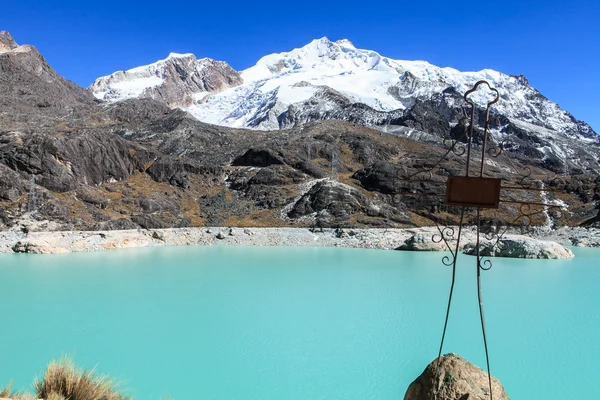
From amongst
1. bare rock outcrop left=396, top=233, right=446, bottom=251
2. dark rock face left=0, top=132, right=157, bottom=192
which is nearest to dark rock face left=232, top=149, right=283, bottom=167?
dark rock face left=0, top=132, right=157, bottom=192

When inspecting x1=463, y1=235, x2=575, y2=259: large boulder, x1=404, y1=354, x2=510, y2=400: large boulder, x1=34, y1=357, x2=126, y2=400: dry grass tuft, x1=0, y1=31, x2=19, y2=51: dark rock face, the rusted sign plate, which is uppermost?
x1=0, y1=31, x2=19, y2=51: dark rock face

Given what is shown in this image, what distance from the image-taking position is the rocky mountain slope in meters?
44.7

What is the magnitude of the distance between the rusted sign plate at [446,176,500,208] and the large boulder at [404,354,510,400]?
85.3 inches

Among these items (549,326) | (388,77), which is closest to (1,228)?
(549,326)

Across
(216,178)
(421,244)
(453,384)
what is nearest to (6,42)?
(216,178)

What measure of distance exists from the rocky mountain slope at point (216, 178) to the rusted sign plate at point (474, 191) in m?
20.7

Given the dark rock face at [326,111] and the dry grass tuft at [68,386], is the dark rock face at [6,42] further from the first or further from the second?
the dry grass tuft at [68,386]

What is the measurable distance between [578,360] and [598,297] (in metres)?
9.75

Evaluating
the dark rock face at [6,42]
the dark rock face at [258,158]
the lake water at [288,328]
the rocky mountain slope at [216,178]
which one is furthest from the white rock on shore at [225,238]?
the dark rock face at [6,42]

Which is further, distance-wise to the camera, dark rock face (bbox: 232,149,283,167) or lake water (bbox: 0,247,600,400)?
dark rock face (bbox: 232,149,283,167)

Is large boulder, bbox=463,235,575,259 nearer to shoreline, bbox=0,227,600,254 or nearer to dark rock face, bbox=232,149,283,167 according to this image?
shoreline, bbox=0,227,600,254

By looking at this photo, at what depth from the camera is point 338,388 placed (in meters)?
9.09

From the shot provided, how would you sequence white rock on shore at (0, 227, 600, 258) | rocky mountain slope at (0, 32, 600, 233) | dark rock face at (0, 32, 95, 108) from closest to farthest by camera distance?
white rock on shore at (0, 227, 600, 258) → rocky mountain slope at (0, 32, 600, 233) → dark rock face at (0, 32, 95, 108)

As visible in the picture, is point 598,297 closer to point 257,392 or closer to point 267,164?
point 257,392
